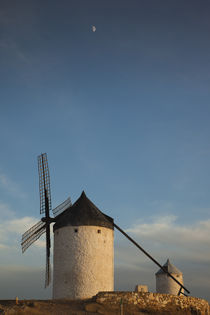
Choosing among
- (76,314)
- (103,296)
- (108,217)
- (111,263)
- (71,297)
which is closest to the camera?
(76,314)

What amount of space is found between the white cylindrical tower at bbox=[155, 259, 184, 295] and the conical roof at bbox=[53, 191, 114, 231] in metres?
15.0

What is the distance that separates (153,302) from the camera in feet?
61.9

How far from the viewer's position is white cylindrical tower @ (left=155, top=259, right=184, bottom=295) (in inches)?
1353

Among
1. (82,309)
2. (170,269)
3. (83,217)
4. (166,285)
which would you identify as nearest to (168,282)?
(166,285)

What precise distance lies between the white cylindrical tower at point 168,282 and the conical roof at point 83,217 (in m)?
15.0

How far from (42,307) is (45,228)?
25.1 ft

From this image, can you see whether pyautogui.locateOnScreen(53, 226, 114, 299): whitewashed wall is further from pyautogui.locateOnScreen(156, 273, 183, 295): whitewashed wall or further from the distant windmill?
pyautogui.locateOnScreen(156, 273, 183, 295): whitewashed wall

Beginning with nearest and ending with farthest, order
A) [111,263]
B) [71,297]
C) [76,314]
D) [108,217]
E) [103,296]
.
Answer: [76,314] → [103,296] → [71,297] → [111,263] → [108,217]

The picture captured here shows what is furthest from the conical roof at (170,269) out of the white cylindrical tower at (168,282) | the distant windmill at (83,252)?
the distant windmill at (83,252)

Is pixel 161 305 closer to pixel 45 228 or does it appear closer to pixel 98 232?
pixel 98 232

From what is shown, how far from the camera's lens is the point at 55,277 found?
2181cm

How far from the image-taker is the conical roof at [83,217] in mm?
22000

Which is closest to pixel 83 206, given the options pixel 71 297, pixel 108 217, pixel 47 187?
pixel 108 217

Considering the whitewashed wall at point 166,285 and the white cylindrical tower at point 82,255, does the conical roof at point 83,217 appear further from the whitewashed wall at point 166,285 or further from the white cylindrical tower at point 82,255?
the whitewashed wall at point 166,285
